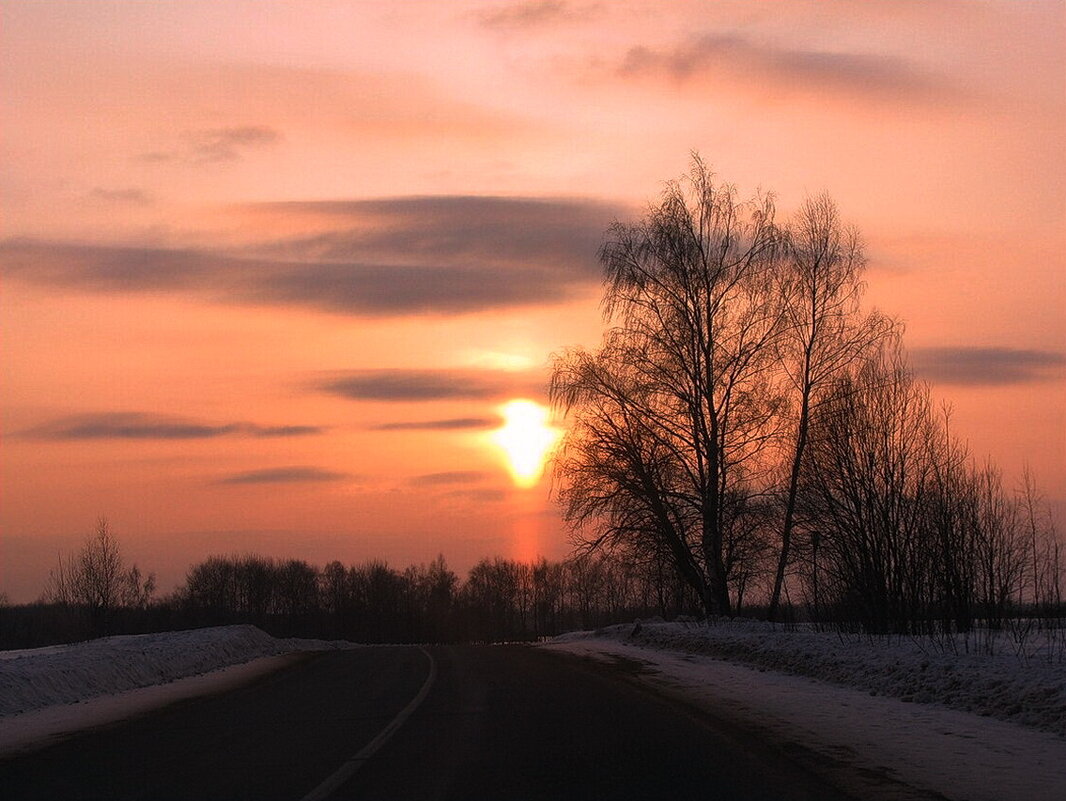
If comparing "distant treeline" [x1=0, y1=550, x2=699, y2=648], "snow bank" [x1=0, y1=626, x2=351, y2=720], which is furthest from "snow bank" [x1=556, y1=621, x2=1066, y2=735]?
"distant treeline" [x1=0, y1=550, x2=699, y2=648]

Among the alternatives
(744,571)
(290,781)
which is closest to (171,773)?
(290,781)

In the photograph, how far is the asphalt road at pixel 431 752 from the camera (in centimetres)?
940

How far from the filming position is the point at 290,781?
9.84 m

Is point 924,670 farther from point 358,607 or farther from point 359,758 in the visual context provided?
point 358,607

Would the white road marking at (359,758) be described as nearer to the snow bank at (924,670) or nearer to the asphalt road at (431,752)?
the asphalt road at (431,752)

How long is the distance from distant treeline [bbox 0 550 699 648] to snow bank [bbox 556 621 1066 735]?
2036 inches

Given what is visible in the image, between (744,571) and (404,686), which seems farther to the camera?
(744,571)

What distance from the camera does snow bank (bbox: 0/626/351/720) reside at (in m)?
18.8

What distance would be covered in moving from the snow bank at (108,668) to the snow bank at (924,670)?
13002 mm

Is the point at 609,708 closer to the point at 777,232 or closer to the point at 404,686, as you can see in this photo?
the point at 404,686

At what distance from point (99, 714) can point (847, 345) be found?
26.7 meters

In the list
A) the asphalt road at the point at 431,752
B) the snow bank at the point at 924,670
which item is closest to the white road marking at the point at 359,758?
the asphalt road at the point at 431,752

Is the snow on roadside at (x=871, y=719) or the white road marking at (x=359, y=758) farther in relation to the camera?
the snow on roadside at (x=871, y=719)

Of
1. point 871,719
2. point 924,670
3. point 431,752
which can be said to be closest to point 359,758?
point 431,752
